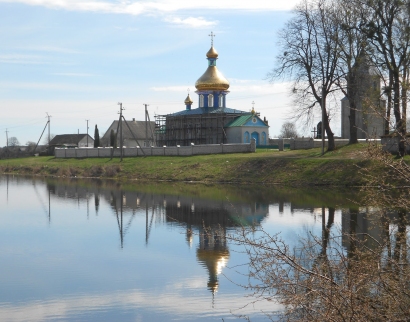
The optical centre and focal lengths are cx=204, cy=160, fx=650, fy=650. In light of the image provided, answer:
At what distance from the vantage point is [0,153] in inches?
3174

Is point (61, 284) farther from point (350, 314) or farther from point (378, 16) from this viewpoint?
point (378, 16)

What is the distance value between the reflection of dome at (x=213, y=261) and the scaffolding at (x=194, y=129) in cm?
4783

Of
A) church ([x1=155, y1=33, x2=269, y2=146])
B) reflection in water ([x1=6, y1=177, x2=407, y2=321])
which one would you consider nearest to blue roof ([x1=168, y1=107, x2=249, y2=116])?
church ([x1=155, y1=33, x2=269, y2=146])

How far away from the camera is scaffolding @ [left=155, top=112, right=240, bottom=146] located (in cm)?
6456

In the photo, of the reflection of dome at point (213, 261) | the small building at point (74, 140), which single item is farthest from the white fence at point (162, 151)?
the reflection of dome at point (213, 261)

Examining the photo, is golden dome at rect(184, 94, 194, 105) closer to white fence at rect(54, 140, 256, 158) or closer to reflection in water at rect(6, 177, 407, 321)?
white fence at rect(54, 140, 256, 158)

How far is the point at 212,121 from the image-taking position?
6519 centimetres

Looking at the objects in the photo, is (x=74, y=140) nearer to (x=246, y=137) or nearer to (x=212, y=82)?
(x=212, y=82)

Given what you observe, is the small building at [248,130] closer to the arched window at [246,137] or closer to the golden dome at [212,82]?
the arched window at [246,137]

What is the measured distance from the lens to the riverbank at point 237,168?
37.3m

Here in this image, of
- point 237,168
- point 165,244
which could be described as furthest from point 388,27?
point 165,244

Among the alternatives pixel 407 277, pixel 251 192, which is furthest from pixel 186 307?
pixel 251 192

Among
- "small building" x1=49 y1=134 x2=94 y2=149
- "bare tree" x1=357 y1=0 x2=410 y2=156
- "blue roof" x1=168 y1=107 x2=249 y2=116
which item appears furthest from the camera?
"small building" x1=49 y1=134 x2=94 y2=149

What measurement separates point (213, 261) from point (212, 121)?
5075 centimetres
